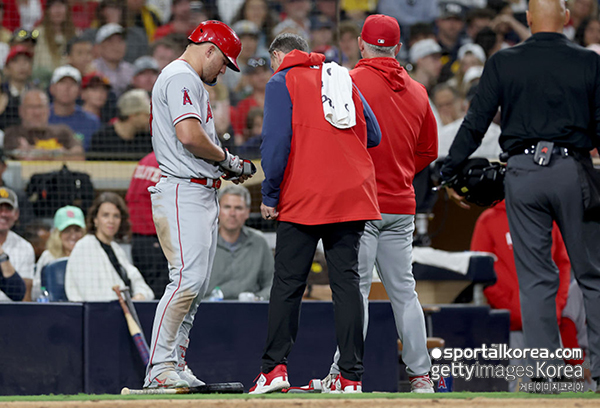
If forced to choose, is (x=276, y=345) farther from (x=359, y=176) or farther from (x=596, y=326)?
(x=596, y=326)

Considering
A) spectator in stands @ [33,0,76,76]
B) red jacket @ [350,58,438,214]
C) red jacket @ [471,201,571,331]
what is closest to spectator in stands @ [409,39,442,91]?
red jacket @ [471,201,571,331]

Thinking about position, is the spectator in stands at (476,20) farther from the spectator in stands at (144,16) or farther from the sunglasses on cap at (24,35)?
the sunglasses on cap at (24,35)

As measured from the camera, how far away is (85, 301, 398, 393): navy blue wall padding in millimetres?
5754

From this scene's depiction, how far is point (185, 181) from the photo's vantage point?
450 cm

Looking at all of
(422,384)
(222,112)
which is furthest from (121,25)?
(422,384)

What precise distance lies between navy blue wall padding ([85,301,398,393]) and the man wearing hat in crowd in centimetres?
143

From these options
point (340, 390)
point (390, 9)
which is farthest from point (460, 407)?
point (390, 9)

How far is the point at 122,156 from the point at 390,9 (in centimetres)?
491

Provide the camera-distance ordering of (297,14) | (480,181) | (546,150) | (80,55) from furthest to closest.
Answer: (297,14)
(80,55)
(480,181)
(546,150)

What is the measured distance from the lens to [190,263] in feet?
14.5

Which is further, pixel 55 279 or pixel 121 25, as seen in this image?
pixel 121 25

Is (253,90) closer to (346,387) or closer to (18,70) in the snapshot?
(18,70)

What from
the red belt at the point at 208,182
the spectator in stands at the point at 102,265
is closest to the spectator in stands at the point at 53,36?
the spectator in stands at the point at 102,265

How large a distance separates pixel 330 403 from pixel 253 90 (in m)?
6.54
